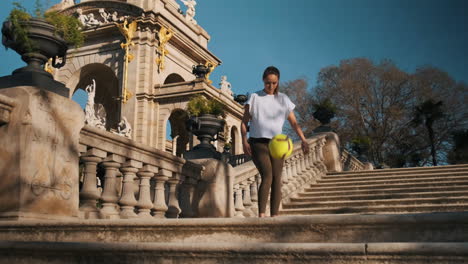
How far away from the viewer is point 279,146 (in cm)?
Answer: 461

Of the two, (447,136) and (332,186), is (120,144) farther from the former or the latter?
(447,136)

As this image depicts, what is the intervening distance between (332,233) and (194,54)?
33.4 metres

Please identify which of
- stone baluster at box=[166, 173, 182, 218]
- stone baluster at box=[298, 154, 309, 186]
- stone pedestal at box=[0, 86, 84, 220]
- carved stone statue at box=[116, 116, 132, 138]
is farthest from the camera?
carved stone statue at box=[116, 116, 132, 138]

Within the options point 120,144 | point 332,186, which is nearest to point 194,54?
point 332,186

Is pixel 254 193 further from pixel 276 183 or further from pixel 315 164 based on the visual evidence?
pixel 315 164

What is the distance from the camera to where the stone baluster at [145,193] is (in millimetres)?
5738

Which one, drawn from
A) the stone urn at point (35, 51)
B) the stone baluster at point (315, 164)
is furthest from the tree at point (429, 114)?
the stone urn at point (35, 51)

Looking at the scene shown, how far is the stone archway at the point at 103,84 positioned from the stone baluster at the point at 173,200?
28.9 m

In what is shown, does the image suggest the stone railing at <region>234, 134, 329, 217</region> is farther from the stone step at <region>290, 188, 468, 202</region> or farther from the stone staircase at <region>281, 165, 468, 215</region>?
the stone step at <region>290, 188, 468, 202</region>

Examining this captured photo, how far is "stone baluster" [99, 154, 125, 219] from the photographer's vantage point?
5238 mm

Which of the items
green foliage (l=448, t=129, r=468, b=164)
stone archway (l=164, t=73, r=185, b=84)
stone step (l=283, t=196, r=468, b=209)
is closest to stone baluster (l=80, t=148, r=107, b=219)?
stone step (l=283, t=196, r=468, b=209)

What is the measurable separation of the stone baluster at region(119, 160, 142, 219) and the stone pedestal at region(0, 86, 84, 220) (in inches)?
28.9

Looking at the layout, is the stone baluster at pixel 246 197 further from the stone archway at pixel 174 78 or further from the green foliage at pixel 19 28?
the stone archway at pixel 174 78

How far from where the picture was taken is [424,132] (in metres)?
37.2
